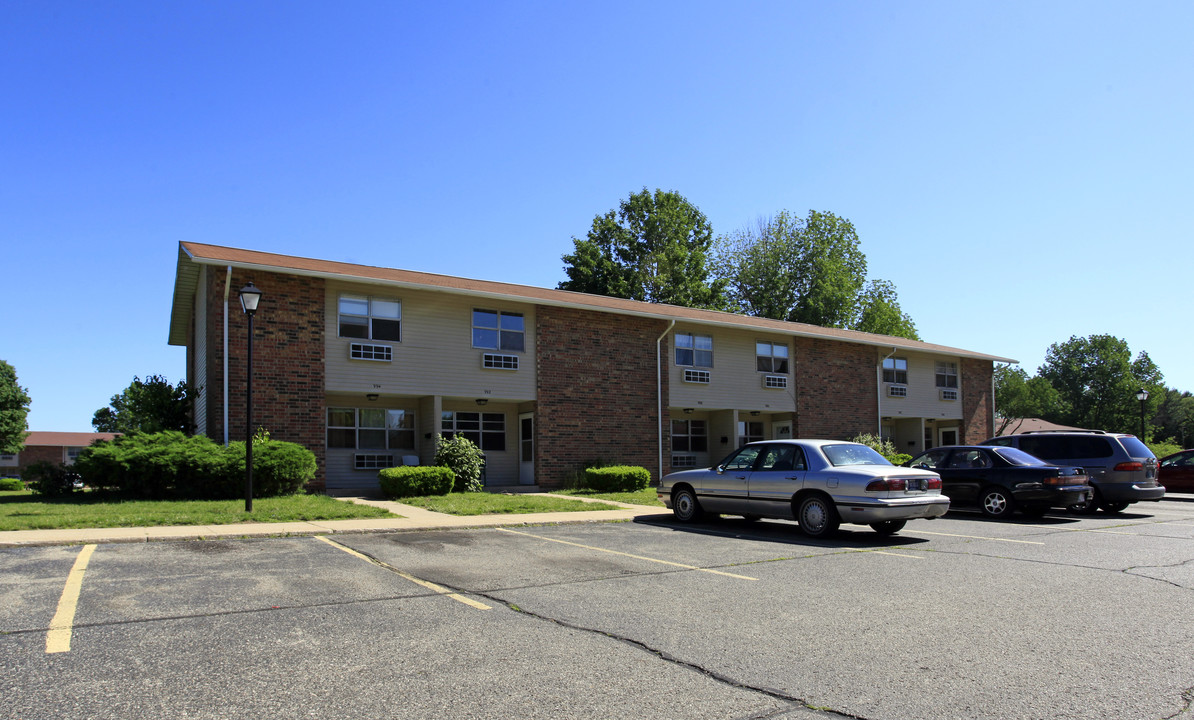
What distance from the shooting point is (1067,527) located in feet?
43.8

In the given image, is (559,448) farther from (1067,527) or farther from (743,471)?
(1067,527)

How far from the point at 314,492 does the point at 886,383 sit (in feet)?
70.9

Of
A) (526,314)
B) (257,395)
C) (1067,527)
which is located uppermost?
(526,314)

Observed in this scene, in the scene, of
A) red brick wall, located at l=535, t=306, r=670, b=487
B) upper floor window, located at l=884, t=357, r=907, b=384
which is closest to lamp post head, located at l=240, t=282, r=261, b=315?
red brick wall, located at l=535, t=306, r=670, b=487

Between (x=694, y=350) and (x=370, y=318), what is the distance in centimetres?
1065

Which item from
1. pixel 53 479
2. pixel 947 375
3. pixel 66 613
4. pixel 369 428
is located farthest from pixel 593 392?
pixel 947 375

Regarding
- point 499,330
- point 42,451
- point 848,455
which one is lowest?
point 42,451

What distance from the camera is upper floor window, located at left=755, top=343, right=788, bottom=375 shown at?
27125mm

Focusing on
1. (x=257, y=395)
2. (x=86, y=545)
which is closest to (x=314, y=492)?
(x=257, y=395)

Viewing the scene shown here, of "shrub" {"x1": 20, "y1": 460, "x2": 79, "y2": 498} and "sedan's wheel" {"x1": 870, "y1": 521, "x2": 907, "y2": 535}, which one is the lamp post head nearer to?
"shrub" {"x1": 20, "y1": 460, "x2": 79, "y2": 498}

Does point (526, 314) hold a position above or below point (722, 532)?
above

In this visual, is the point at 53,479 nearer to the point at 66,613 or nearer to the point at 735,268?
the point at 66,613

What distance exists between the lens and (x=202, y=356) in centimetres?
1975

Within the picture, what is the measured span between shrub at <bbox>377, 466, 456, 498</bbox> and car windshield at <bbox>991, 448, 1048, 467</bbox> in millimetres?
11334
